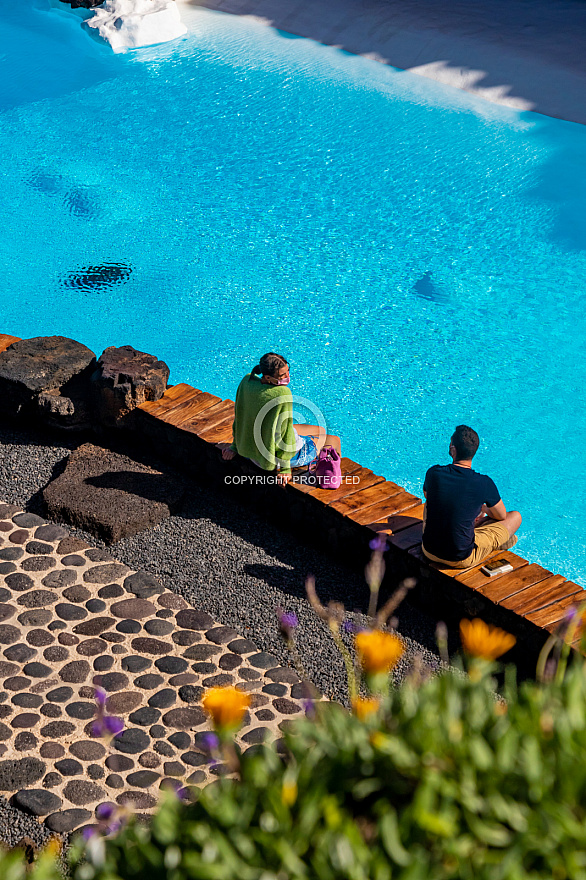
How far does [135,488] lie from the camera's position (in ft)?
24.8

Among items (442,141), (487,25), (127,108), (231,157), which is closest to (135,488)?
(231,157)

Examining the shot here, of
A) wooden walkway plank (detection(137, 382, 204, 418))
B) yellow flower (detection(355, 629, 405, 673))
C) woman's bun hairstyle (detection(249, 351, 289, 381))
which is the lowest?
wooden walkway plank (detection(137, 382, 204, 418))

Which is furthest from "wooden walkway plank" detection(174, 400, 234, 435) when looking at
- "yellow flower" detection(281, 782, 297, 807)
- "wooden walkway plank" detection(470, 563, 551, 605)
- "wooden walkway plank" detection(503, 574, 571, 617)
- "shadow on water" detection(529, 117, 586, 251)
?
"shadow on water" detection(529, 117, 586, 251)

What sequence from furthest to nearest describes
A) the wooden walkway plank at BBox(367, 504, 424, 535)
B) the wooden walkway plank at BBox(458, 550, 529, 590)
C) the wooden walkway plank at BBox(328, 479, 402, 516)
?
the wooden walkway plank at BBox(328, 479, 402, 516)
the wooden walkway plank at BBox(367, 504, 424, 535)
the wooden walkway plank at BBox(458, 550, 529, 590)

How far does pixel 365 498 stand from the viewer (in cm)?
705

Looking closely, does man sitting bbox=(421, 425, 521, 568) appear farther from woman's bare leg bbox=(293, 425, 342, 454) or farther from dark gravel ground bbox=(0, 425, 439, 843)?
woman's bare leg bbox=(293, 425, 342, 454)

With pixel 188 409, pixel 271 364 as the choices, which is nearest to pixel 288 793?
pixel 271 364

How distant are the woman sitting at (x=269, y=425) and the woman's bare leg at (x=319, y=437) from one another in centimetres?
8

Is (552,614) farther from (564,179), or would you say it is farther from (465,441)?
(564,179)

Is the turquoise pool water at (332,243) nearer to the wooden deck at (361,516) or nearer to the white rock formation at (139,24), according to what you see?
the white rock formation at (139,24)

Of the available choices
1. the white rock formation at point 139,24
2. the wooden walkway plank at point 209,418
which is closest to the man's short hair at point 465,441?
the wooden walkway plank at point 209,418

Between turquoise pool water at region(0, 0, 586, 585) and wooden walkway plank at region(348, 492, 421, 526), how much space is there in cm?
192

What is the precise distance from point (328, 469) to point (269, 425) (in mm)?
614

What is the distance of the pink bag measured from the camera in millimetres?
7027
